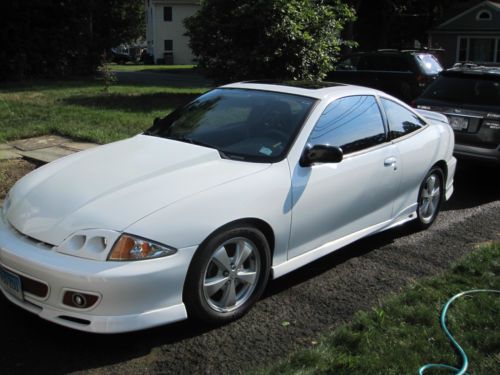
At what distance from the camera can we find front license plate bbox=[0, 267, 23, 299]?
3.37m

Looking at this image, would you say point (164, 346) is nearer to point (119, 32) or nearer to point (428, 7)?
point (119, 32)

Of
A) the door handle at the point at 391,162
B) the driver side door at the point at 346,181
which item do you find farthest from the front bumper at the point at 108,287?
the door handle at the point at 391,162

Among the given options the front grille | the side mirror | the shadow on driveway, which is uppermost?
the side mirror

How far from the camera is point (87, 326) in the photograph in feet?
10.5

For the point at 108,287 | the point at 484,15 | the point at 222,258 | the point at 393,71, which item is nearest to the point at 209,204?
the point at 222,258

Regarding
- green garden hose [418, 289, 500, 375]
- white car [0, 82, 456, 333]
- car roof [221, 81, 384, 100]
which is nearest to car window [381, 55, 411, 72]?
white car [0, 82, 456, 333]

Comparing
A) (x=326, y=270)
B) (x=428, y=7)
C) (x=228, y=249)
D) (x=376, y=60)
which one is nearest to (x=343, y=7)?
(x=376, y=60)

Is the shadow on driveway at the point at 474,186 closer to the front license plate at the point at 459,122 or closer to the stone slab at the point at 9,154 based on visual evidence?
the front license plate at the point at 459,122

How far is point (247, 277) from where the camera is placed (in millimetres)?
3771

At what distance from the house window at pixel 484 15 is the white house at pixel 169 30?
2633 cm

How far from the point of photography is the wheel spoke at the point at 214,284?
354 centimetres

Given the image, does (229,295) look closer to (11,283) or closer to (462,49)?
(11,283)

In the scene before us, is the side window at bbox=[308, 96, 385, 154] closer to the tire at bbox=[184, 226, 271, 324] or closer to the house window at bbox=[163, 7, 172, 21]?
the tire at bbox=[184, 226, 271, 324]

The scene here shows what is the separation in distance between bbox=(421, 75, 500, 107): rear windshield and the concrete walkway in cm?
510
